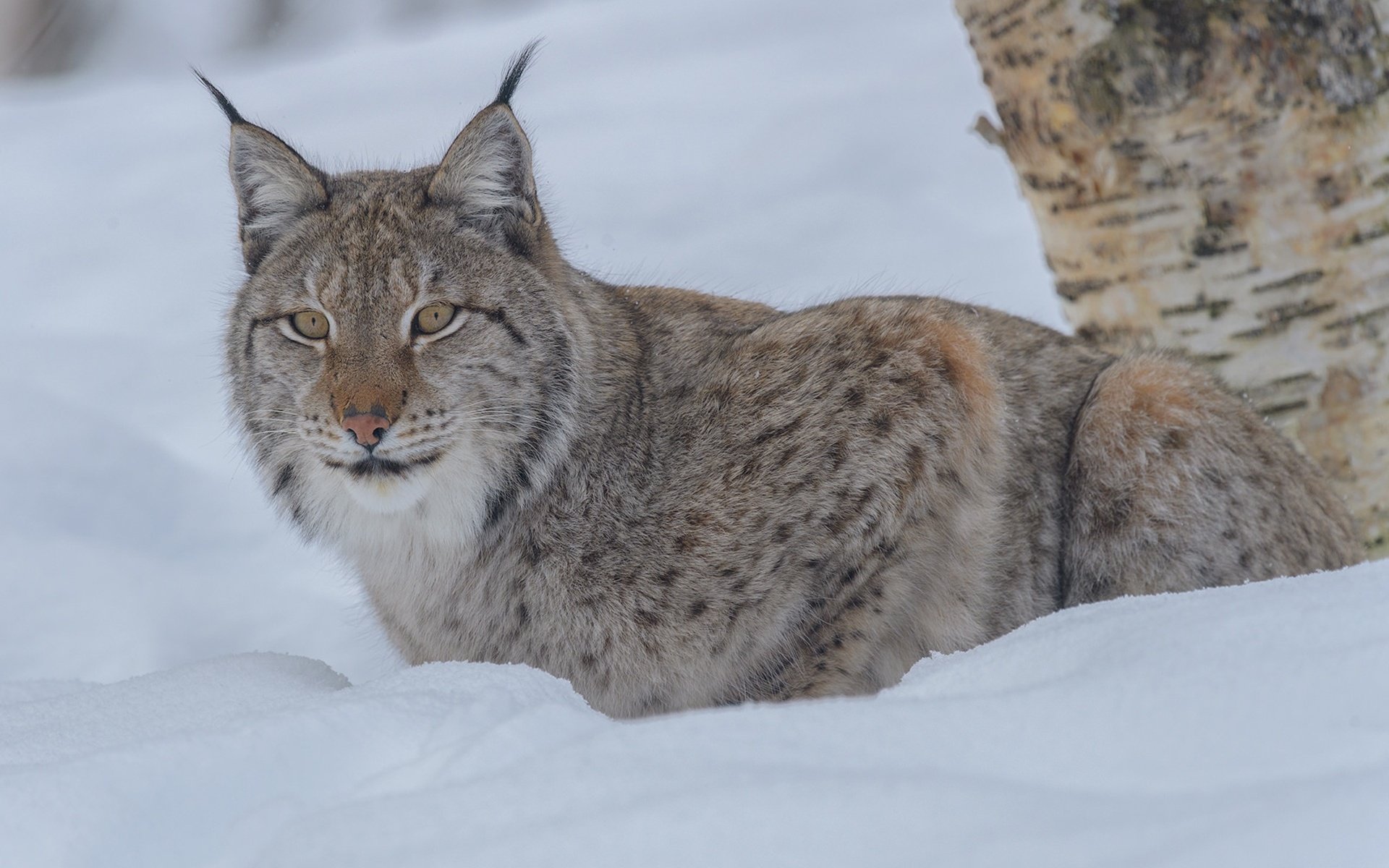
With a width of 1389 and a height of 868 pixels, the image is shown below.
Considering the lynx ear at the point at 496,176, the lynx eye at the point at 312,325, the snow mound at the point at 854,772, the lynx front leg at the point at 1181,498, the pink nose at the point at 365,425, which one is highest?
the lynx ear at the point at 496,176

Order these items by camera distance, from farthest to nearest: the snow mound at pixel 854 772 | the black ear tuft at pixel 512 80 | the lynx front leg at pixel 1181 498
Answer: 1. the lynx front leg at pixel 1181 498
2. the black ear tuft at pixel 512 80
3. the snow mound at pixel 854 772

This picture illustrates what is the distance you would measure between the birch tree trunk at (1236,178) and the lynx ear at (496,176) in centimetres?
212

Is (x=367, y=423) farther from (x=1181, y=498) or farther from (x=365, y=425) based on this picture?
(x=1181, y=498)

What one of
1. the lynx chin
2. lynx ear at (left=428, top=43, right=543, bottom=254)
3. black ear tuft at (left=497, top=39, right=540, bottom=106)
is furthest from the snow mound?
black ear tuft at (left=497, top=39, right=540, bottom=106)

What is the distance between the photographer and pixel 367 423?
10.8ft

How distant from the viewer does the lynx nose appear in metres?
3.30

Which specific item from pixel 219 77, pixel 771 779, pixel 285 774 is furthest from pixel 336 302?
pixel 219 77

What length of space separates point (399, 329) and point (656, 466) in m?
0.79

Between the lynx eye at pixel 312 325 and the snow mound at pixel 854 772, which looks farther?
the lynx eye at pixel 312 325

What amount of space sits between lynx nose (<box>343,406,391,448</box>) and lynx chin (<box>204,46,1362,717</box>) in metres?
0.01

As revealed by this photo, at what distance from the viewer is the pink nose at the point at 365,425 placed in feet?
10.8

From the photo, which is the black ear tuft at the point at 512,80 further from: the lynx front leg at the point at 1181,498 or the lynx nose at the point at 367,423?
the lynx front leg at the point at 1181,498

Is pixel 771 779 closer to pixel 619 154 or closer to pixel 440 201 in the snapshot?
pixel 440 201

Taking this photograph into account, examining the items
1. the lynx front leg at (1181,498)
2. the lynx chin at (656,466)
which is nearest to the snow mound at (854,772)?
the lynx chin at (656,466)
